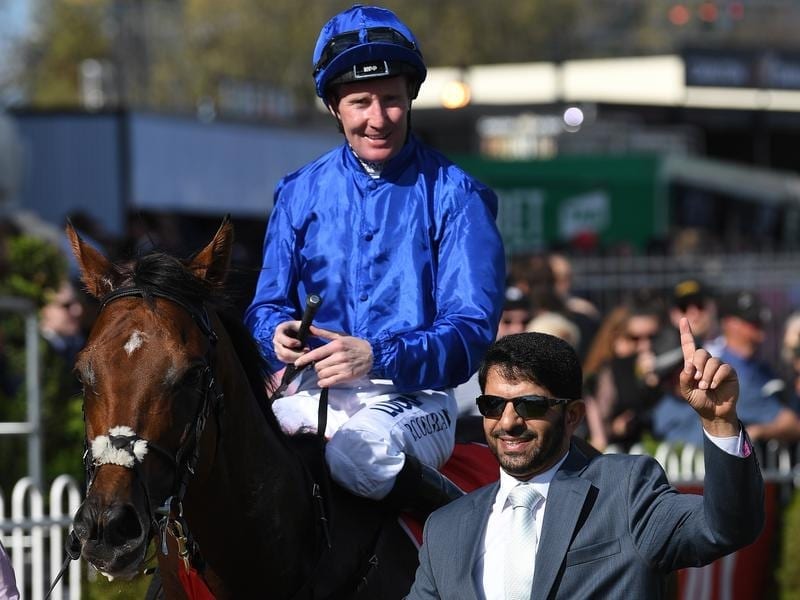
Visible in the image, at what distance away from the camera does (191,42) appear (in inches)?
1777

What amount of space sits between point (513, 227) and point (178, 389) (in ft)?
47.8

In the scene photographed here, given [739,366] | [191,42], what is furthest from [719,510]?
[191,42]

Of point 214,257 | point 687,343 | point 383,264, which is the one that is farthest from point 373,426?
point 687,343

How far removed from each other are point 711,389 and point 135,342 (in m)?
1.40

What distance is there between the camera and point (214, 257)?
4125 mm

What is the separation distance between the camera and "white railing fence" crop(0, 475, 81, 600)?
6888mm

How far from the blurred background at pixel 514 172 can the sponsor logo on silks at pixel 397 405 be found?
1.87 feet

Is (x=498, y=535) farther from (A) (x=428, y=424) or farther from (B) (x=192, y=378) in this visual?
(A) (x=428, y=424)

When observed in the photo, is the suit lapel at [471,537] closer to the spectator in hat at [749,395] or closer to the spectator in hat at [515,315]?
the spectator in hat at [515,315]

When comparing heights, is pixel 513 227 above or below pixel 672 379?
above

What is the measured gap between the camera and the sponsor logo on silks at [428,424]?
4.58 meters

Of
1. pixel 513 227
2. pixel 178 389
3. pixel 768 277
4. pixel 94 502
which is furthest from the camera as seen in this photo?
pixel 513 227

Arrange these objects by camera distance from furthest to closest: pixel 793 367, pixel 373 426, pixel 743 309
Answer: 1. pixel 793 367
2. pixel 743 309
3. pixel 373 426

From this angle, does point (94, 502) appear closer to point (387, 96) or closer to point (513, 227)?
point (387, 96)
